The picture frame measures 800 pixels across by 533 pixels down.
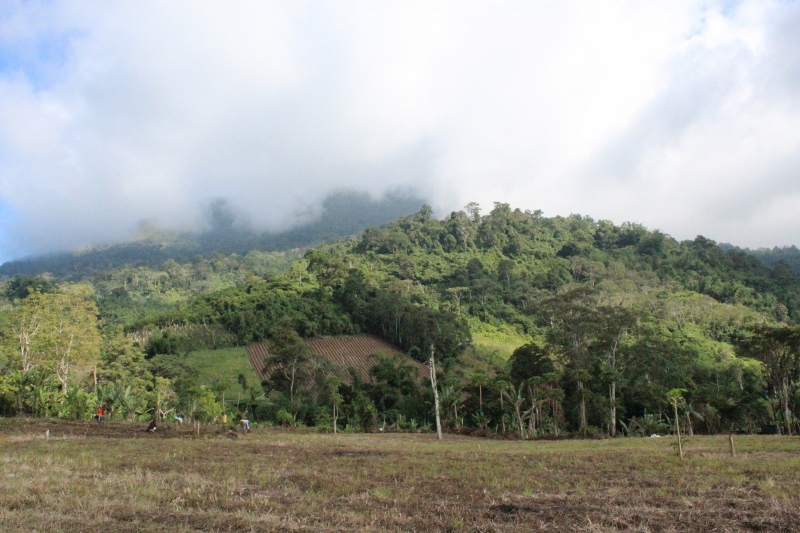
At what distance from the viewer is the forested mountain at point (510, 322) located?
34906 mm

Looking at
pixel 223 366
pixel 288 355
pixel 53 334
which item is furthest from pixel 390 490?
pixel 223 366

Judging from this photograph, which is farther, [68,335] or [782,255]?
[782,255]

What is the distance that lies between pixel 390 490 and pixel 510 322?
7053 cm

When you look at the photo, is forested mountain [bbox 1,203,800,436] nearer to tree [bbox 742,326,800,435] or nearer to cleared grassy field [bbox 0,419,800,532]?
tree [bbox 742,326,800,435]

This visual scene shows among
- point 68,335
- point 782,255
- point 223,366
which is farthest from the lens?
point 782,255

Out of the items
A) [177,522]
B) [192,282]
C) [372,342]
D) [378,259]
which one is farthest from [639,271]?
[177,522]

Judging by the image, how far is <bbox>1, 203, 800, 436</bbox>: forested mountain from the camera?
34.9 meters

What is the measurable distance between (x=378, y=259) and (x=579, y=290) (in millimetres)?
54934

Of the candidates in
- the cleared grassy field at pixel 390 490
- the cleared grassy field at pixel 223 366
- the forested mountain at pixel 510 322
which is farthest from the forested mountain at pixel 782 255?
the cleared grassy field at pixel 390 490

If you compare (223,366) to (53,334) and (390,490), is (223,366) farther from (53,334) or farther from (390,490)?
(390,490)

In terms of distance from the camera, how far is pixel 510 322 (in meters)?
79.0

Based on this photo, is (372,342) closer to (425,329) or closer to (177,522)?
(425,329)

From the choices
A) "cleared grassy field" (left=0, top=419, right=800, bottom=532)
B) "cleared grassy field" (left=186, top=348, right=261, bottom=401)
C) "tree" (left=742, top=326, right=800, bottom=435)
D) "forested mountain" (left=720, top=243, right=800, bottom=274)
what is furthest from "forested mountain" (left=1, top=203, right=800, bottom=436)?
"forested mountain" (left=720, top=243, right=800, bottom=274)

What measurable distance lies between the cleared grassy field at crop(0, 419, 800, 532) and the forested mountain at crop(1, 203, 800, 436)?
15.0 metres
